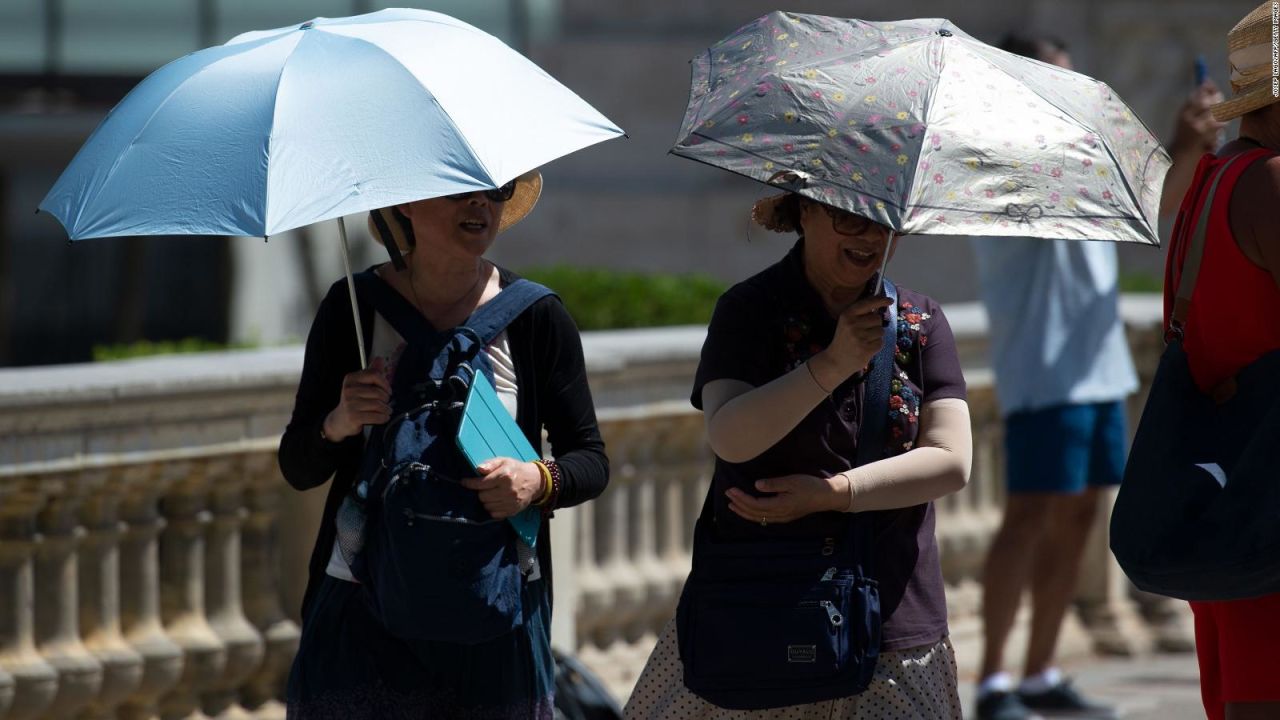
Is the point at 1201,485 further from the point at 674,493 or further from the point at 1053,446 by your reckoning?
the point at 674,493

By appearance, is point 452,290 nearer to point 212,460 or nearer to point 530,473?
point 530,473

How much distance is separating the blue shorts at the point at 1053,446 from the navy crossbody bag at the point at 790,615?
102 inches

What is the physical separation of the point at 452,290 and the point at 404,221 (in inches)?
6.2

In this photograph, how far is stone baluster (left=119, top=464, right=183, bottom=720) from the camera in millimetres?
4703

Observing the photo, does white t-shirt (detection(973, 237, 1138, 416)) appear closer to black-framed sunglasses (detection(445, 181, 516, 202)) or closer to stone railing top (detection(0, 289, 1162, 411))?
stone railing top (detection(0, 289, 1162, 411))

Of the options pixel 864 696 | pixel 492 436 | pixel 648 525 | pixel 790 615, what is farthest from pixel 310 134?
pixel 648 525

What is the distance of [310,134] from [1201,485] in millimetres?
1629

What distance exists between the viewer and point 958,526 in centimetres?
696

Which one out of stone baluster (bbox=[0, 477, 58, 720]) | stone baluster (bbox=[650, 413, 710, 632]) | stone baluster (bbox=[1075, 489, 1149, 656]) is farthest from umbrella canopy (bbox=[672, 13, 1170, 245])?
stone baluster (bbox=[1075, 489, 1149, 656])

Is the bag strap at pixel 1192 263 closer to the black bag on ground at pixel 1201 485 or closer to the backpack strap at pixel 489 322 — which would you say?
the black bag on ground at pixel 1201 485

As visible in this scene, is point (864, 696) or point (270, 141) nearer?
point (270, 141)

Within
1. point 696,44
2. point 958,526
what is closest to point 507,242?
point 696,44

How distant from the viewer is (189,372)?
4723mm

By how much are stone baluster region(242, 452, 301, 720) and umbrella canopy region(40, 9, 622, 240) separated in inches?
72.6
